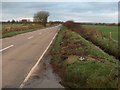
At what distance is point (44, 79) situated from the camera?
12.8m

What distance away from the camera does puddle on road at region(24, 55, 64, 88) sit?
1151 centimetres

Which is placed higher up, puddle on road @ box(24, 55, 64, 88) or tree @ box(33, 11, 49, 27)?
tree @ box(33, 11, 49, 27)

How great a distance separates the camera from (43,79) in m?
12.8

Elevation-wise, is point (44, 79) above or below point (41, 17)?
below

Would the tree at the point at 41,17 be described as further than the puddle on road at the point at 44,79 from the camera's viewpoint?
Yes

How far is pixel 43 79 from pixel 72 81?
1.47 metres

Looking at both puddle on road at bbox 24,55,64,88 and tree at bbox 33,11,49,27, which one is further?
tree at bbox 33,11,49,27

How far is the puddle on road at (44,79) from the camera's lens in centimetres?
1151

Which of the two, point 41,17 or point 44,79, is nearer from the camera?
point 44,79

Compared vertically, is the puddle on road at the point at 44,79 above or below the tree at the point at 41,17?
below

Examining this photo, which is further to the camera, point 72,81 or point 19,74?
point 19,74

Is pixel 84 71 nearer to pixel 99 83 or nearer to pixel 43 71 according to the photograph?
pixel 99 83

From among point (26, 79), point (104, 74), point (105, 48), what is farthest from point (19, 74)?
point (105, 48)

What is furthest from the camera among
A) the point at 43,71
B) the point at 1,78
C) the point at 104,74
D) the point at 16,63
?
the point at 16,63
